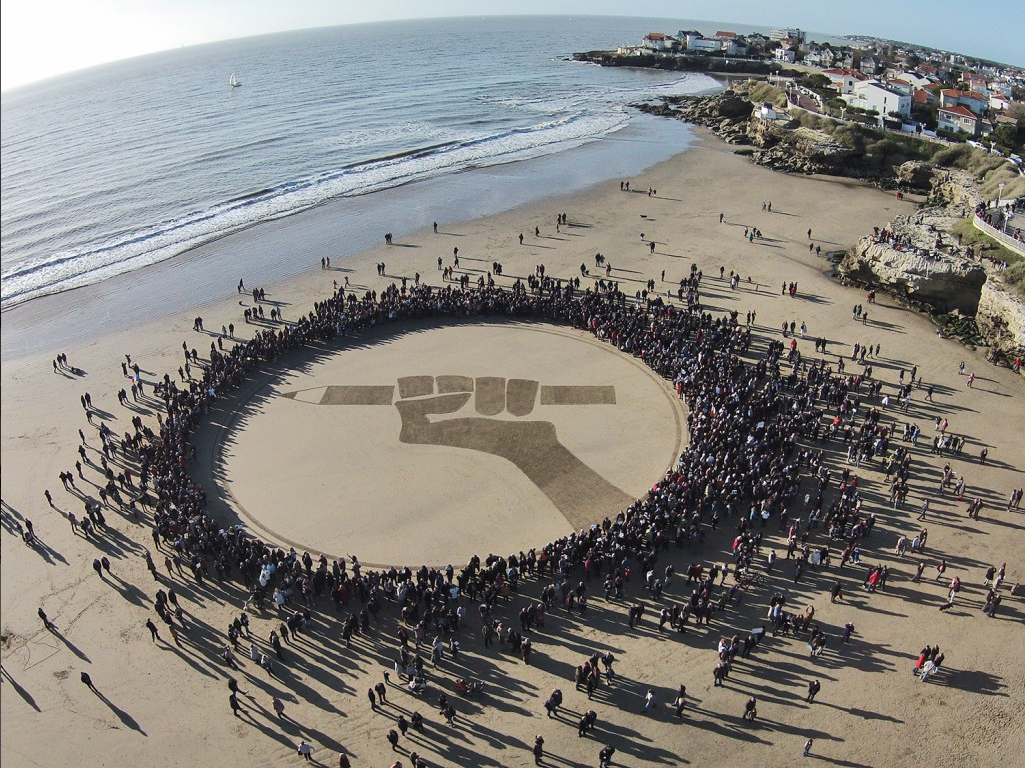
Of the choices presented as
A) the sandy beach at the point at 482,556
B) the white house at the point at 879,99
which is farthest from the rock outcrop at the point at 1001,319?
the white house at the point at 879,99

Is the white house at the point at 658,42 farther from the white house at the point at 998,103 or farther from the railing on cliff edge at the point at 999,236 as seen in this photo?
the railing on cliff edge at the point at 999,236

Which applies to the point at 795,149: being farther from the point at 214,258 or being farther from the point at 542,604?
the point at 542,604

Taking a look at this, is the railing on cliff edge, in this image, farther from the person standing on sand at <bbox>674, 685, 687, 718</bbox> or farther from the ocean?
the person standing on sand at <bbox>674, 685, 687, 718</bbox>

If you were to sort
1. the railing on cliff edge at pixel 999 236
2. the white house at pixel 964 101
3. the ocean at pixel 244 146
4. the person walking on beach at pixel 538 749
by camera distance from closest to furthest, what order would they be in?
the person walking on beach at pixel 538 749, the railing on cliff edge at pixel 999 236, the ocean at pixel 244 146, the white house at pixel 964 101

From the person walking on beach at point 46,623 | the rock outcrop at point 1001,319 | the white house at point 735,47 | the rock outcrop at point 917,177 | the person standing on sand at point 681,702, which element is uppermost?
the white house at point 735,47

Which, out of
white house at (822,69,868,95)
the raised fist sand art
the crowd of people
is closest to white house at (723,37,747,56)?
white house at (822,69,868,95)

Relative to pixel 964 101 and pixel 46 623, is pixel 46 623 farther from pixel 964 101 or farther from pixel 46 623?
pixel 964 101
